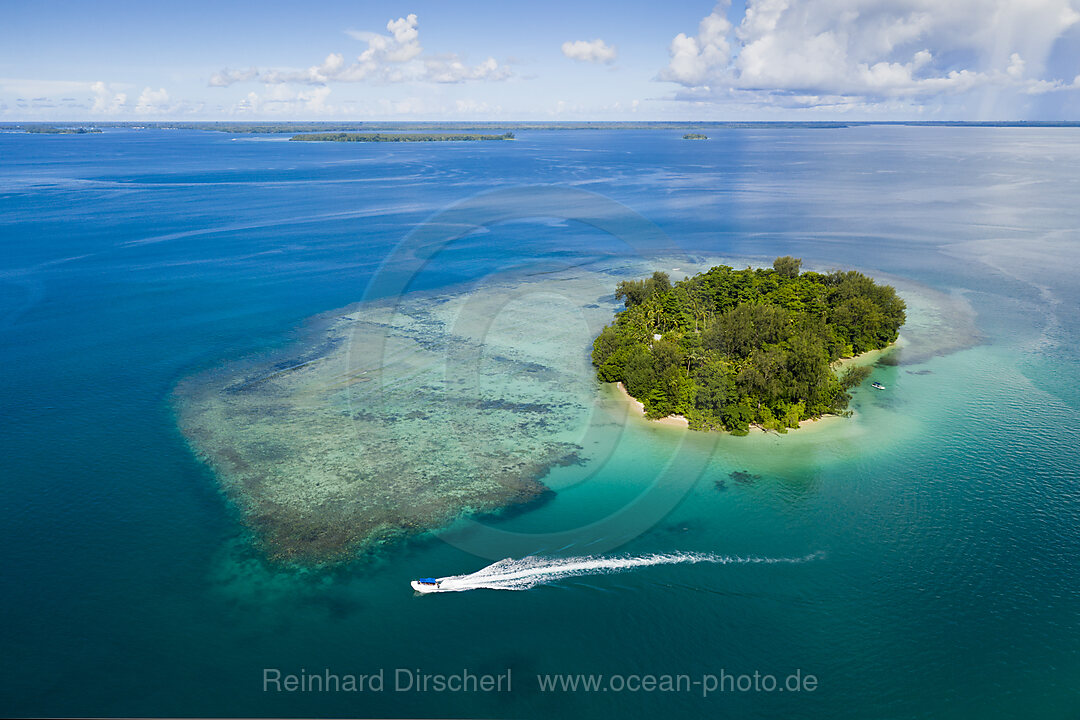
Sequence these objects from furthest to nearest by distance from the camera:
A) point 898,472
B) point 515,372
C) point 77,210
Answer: point 77,210
point 515,372
point 898,472

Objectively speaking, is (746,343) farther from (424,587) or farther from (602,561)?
(424,587)

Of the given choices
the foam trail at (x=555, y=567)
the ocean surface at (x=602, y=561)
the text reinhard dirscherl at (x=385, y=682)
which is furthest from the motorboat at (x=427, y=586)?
the text reinhard dirscherl at (x=385, y=682)

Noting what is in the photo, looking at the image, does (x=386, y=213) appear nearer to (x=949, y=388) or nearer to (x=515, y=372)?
(x=515, y=372)

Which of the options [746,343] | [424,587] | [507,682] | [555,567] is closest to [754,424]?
[746,343]

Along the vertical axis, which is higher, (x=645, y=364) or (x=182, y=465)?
(x=645, y=364)

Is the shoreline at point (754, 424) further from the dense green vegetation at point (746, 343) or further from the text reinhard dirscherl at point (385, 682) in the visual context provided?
the text reinhard dirscherl at point (385, 682)

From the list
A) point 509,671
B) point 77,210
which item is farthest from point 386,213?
point 509,671

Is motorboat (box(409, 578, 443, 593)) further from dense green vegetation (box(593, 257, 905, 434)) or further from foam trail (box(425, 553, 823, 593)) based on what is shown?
dense green vegetation (box(593, 257, 905, 434))
